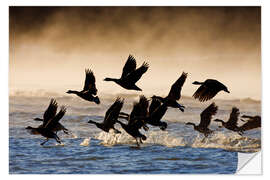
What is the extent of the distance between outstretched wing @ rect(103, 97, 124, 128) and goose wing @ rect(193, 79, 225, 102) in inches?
31.3

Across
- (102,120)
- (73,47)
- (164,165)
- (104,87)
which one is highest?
(73,47)

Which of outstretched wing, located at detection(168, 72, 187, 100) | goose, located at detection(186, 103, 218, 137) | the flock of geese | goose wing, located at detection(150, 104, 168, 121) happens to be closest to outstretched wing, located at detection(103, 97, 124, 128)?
the flock of geese

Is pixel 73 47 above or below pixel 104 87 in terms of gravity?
above

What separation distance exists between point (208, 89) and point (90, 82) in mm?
1243

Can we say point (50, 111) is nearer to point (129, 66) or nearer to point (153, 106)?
point (129, 66)

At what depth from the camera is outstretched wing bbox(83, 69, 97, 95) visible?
4773 mm

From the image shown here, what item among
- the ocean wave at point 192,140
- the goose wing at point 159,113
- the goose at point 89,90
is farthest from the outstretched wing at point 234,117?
the goose at point 89,90

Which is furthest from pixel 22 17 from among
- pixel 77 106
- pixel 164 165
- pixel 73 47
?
pixel 164 165

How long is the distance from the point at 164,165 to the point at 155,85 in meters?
0.83

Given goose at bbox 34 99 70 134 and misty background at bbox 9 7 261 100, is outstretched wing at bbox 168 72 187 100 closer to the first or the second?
misty background at bbox 9 7 261 100

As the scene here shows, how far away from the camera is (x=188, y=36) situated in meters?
4.79

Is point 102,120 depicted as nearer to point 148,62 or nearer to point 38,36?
point 148,62

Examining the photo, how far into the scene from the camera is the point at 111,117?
4.76 m
